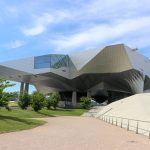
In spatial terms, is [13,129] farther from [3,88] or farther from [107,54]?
[107,54]

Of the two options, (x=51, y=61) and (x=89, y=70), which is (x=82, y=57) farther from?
(x=51, y=61)

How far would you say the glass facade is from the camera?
84000 millimetres

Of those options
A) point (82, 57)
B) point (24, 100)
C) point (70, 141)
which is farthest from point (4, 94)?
point (82, 57)

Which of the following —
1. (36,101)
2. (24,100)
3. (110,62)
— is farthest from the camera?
(110,62)

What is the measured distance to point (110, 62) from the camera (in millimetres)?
78438

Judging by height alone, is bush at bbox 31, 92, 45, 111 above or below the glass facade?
below

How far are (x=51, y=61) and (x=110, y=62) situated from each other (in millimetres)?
15320

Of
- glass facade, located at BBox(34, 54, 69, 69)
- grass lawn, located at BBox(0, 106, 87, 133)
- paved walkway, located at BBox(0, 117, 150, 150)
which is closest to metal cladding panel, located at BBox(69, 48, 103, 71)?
glass facade, located at BBox(34, 54, 69, 69)

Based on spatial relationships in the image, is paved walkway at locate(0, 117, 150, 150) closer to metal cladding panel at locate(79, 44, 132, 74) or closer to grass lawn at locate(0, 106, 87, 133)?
grass lawn at locate(0, 106, 87, 133)

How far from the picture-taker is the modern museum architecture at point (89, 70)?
7731cm

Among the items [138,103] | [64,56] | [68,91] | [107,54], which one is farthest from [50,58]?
[138,103]

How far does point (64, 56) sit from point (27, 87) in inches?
762

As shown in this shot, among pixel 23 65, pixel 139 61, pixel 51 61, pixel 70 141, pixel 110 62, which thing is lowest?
pixel 70 141

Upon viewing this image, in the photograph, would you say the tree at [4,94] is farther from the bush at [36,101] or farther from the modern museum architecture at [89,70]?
the modern museum architecture at [89,70]
